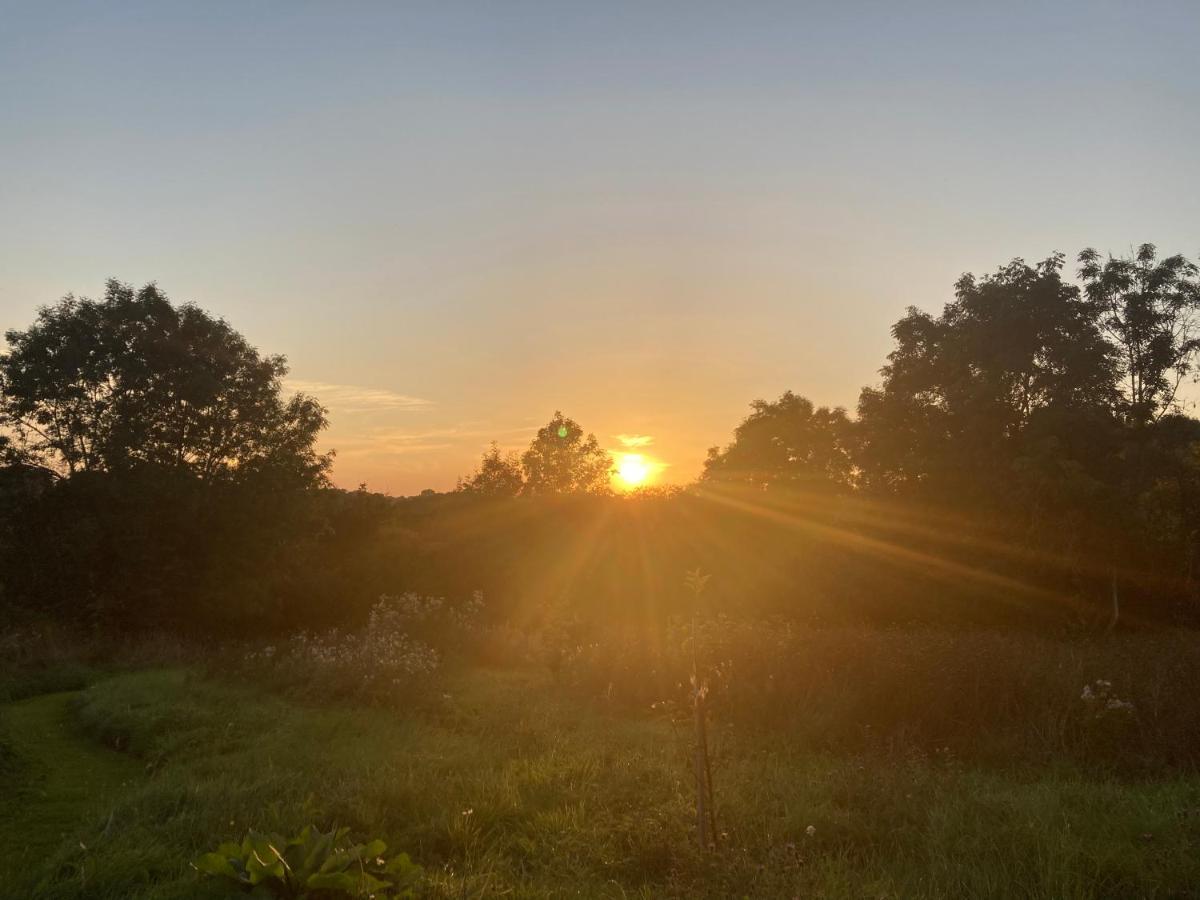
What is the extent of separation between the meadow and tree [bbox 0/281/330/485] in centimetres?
1322

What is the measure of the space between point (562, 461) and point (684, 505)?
30.8 meters

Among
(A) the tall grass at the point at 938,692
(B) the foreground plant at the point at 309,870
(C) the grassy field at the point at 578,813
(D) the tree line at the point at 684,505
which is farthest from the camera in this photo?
(D) the tree line at the point at 684,505

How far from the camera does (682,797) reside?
5328 mm

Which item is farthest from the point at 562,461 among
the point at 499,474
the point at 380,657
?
the point at 380,657

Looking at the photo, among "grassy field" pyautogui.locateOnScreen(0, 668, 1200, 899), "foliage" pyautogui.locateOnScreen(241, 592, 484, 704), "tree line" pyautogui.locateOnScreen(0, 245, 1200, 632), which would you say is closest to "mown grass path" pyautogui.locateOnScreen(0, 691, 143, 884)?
"grassy field" pyautogui.locateOnScreen(0, 668, 1200, 899)

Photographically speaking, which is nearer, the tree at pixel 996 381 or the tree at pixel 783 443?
the tree at pixel 996 381

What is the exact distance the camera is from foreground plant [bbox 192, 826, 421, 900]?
3.62 m

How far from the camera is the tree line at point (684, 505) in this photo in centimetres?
2094

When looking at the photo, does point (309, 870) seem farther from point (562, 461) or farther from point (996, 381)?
point (562, 461)

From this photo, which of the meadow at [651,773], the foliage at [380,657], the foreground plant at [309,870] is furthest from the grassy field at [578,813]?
the foliage at [380,657]

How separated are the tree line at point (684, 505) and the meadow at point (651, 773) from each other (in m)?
10.4

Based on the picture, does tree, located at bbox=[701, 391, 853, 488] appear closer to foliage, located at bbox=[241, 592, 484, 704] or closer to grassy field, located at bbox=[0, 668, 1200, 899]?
foliage, located at bbox=[241, 592, 484, 704]

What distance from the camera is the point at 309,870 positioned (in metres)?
3.73

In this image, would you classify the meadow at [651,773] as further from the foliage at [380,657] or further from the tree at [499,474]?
the tree at [499,474]
